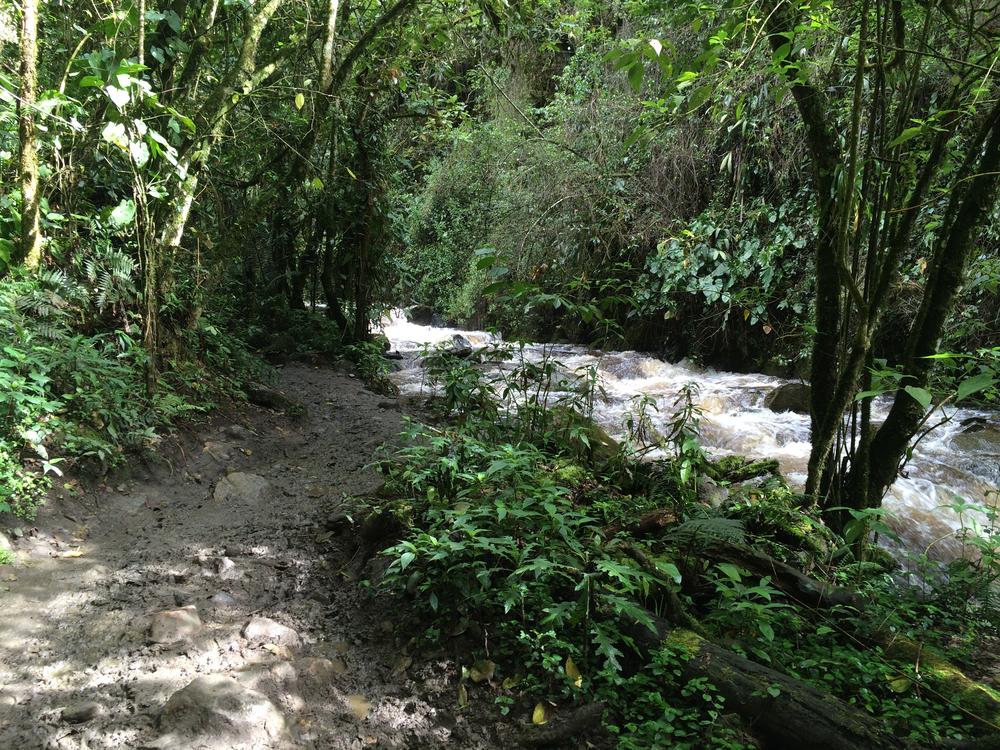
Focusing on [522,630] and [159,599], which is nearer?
[522,630]

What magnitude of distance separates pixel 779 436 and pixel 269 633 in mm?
6583

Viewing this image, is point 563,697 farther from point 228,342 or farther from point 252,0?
point 252,0

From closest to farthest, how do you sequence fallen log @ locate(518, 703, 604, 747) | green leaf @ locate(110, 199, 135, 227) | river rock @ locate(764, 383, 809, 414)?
fallen log @ locate(518, 703, 604, 747) < green leaf @ locate(110, 199, 135, 227) < river rock @ locate(764, 383, 809, 414)

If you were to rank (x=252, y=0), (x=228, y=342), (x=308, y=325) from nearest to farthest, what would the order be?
(x=252, y=0) < (x=228, y=342) < (x=308, y=325)

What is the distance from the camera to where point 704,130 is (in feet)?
35.6

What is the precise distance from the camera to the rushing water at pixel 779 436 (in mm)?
5281

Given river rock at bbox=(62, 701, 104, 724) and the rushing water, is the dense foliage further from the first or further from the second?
river rock at bbox=(62, 701, 104, 724)

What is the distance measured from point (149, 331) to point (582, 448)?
3.77 meters

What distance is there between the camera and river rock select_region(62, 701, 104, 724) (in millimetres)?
2043

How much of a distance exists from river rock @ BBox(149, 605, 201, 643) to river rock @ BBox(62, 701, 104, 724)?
437 millimetres

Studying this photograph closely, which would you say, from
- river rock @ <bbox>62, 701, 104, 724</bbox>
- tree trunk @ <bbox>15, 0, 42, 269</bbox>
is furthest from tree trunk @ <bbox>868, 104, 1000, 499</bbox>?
tree trunk @ <bbox>15, 0, 42, 269</bbox>

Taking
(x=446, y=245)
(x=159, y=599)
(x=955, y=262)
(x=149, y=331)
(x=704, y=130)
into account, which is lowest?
(x=159, y=599)

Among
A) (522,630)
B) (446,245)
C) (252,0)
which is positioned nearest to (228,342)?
(252,0)

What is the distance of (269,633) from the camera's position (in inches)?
109
